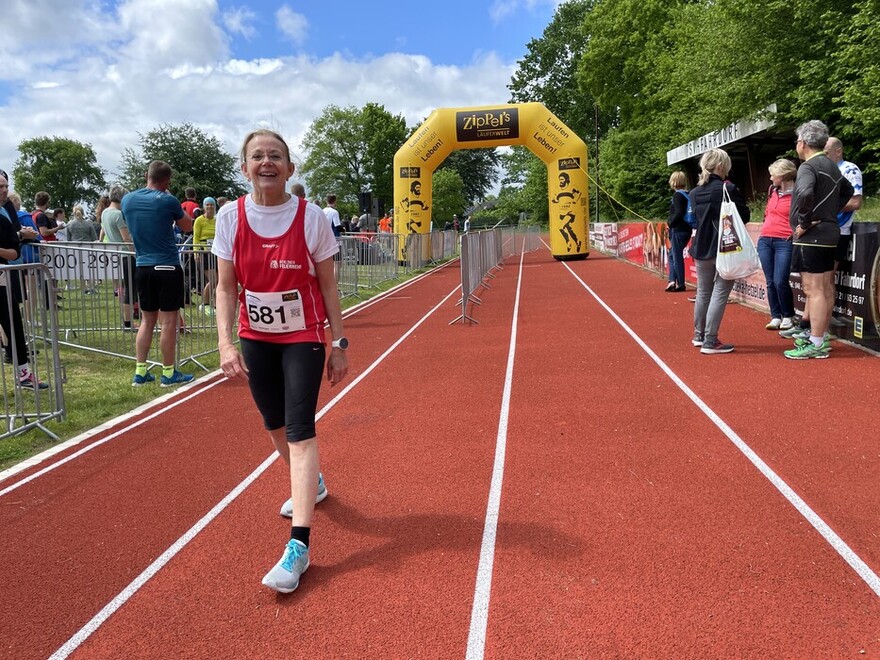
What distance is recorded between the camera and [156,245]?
6371mm

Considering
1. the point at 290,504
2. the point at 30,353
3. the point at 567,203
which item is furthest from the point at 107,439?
the point at 567,203

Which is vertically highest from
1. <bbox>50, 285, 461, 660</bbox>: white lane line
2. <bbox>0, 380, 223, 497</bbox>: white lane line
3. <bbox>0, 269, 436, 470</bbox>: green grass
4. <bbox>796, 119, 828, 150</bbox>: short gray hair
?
<bbox>796, 119, 828, 150</bbox>: short gray hair

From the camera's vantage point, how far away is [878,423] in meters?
4.60

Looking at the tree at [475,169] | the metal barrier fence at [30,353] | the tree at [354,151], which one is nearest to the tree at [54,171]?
the tree at [354,151]

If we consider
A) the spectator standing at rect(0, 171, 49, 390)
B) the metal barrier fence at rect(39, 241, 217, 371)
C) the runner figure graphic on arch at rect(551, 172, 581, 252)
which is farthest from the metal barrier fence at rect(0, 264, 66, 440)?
the runner figure graphic on arch at rect(551, 172, 581, 252)

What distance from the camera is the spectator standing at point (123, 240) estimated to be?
7.95 meters

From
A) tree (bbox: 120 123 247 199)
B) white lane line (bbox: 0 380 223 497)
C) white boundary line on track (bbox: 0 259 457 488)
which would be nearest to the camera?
white lane line (bbox: 0 380 223 497)

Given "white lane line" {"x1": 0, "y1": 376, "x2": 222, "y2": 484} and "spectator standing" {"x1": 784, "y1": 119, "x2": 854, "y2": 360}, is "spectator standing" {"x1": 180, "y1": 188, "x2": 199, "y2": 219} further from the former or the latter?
"spectator standing" {"x1": 784, "y1": 119, "x2": 854, "y2": 360}

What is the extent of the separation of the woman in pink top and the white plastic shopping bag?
1.04m

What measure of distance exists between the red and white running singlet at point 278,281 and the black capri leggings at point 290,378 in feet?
0.18

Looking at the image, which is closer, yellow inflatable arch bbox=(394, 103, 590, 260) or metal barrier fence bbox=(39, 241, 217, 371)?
metal barrier fence bbox=(39, 241, 217, 371)

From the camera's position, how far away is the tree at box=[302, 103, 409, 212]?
2921 inches

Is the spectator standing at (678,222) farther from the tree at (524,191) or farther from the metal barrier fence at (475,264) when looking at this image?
the tree at (524,191)

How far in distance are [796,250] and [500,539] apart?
4857 millimetres
